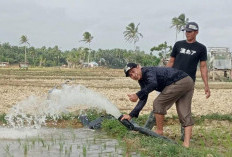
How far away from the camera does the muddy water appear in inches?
198

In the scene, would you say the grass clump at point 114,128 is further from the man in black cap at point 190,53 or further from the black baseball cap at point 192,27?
the black baseball cap at point 192,27

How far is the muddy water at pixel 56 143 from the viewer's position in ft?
16.5

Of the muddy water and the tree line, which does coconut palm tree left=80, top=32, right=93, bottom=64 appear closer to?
the tree line

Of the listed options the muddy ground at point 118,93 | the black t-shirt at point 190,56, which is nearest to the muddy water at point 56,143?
the black t-shirt at point 190,56

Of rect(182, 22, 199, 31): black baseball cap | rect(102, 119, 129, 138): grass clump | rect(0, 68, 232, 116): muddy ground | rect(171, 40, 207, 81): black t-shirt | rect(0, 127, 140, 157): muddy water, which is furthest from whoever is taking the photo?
rect(0, 68, 232, 116): muddy ground

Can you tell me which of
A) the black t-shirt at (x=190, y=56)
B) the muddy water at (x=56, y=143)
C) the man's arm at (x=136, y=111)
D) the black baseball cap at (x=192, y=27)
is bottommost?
the muddy water at (x=56, y=143)

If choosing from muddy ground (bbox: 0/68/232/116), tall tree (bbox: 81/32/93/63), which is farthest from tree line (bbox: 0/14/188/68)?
muddy ground (bbox: 0/68/232/116)

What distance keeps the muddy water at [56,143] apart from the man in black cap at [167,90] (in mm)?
624

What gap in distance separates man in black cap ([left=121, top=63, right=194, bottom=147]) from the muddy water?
62cm

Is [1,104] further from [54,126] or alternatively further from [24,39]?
[24,39]

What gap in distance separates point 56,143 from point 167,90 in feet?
6.07

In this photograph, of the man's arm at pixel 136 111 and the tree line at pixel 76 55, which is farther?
the tree line at pixel 76 55

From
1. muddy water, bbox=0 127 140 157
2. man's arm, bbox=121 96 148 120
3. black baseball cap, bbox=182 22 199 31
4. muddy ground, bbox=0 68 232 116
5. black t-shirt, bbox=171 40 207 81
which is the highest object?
black baseball cap, bbox=182 22 199 31

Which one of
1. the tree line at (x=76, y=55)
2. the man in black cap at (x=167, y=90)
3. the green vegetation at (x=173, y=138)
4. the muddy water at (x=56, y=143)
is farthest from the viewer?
the tree line at (x=76, y=55)
